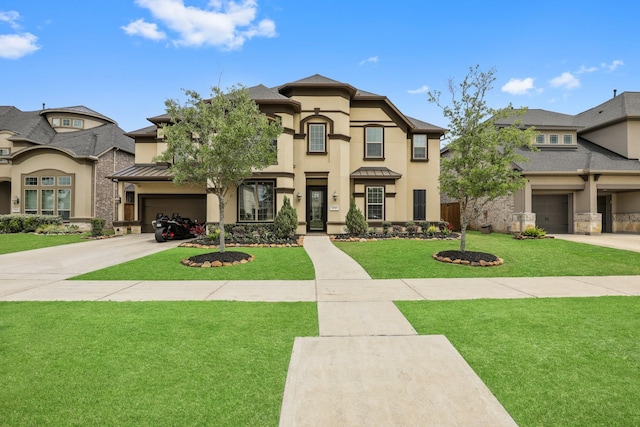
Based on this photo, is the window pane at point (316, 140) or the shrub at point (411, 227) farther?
the window pane at point (316, 140)

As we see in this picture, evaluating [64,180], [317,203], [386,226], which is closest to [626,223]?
[386,226]

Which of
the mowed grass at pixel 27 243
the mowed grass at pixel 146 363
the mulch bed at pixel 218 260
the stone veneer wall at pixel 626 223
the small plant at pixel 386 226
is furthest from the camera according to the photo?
the stone veneer wall at pixel 626 223

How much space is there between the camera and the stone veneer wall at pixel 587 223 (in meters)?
18.7

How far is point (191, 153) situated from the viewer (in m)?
10.2

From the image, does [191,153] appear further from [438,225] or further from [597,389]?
[438,225]

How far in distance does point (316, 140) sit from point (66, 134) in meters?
22.4

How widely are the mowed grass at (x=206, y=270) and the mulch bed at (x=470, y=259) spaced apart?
14.6 feet

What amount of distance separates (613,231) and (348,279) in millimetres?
23407

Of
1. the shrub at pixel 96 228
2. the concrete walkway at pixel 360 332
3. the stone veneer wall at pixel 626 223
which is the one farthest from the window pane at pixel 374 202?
the stone veneer wall at pixel 626 223

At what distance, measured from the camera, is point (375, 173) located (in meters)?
18.1

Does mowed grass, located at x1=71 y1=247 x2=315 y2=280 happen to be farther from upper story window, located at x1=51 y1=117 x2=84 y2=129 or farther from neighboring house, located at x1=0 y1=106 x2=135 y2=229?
upper story window, located at x1=51 y1=117 x2=84 y2=129

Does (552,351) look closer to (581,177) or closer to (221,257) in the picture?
(221,257)

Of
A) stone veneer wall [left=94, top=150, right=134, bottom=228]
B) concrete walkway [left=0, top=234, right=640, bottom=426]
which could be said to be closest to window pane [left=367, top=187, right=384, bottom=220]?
concrete walkway [left=0, top=234, right=640, bottom=426]

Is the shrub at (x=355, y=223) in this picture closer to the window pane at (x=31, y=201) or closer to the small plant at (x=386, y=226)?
the small plant at (x=386, y=226)
